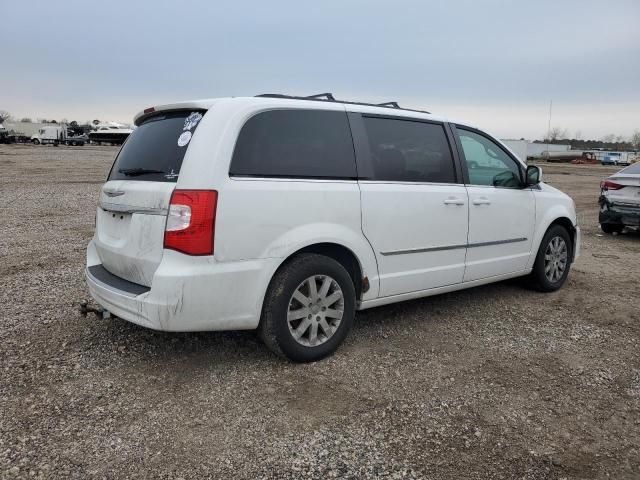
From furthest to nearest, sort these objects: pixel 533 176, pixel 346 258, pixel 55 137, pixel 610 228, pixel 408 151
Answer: pixel 55 137 → pixel 610 228 → pixel 533 176 → pixel 408 151 → pixel 346 258

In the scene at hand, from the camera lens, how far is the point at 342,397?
11.1ft

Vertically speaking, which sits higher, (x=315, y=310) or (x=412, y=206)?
(x=412, y=206)

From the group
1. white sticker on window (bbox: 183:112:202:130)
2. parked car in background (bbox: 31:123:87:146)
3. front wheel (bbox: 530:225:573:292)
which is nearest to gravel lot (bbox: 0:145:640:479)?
front wheel (bbox: 530:225:573:292)

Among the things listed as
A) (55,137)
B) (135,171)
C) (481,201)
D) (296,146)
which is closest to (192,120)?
(135,171)

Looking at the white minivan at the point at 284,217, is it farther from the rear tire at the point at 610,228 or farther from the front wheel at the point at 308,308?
the rear tire at the point at 610,228

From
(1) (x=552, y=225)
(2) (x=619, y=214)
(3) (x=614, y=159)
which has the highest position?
(3) (x=614, y=159)

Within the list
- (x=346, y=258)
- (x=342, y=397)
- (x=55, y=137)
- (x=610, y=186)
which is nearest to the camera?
(x=342, y=397)

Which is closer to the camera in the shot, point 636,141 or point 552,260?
point 552,260

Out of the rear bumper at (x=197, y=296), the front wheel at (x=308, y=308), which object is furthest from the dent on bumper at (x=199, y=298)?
the front wheel at (x=308, y=308)

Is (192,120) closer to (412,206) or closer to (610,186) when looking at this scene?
(412,206)

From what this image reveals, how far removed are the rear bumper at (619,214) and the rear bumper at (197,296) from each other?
7.83m

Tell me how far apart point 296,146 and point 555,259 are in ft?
11.7

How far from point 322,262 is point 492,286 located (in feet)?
10.1

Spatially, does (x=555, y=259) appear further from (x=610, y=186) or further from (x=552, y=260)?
(x=610, y=186)
